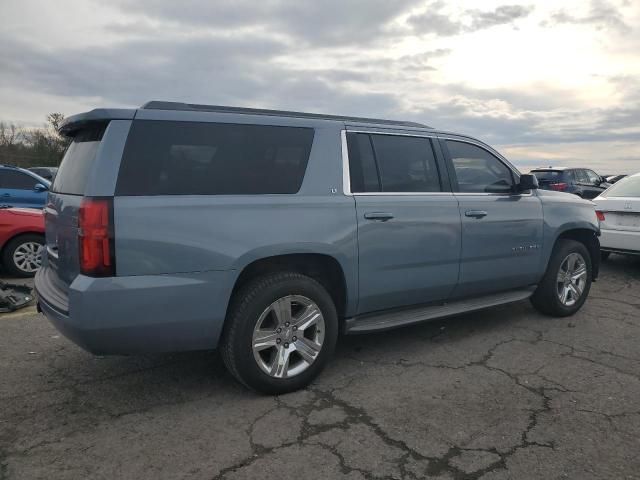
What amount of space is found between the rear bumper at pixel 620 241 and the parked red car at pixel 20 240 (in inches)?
313

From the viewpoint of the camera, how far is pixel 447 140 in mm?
4516

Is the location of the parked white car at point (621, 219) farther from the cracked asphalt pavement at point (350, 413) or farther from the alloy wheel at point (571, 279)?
the cracked asphalt pavement at point (350, 413)

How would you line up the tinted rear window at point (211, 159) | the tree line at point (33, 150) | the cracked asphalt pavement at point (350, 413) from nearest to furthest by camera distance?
the cracked asphalt pavement at point (350, 413) → the tinted rear window at point (211, 159) → the tree line at point (33, 150)

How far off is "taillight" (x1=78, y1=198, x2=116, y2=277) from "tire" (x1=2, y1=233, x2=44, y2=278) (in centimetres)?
485

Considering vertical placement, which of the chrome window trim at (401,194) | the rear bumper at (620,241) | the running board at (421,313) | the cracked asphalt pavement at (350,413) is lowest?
the cracked asphalt pavement at (350,413)

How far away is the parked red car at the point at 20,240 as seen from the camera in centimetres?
700

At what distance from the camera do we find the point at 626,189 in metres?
7.89

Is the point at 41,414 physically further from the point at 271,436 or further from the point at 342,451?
the point at 342,451

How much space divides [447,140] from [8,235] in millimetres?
5877

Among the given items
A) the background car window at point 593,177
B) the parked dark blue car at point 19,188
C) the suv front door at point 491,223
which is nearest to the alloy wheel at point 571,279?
the suv front door at point 491,223

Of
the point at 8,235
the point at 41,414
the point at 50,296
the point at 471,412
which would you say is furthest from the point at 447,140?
the point at 8,235

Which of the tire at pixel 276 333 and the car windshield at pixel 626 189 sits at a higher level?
the car windshield at pixel 626 189

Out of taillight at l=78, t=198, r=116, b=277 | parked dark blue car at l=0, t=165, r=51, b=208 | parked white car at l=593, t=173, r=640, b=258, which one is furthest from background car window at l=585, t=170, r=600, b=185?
taillight at l=78, t=198, r=116, b=277

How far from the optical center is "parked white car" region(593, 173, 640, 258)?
7246 millimetres
